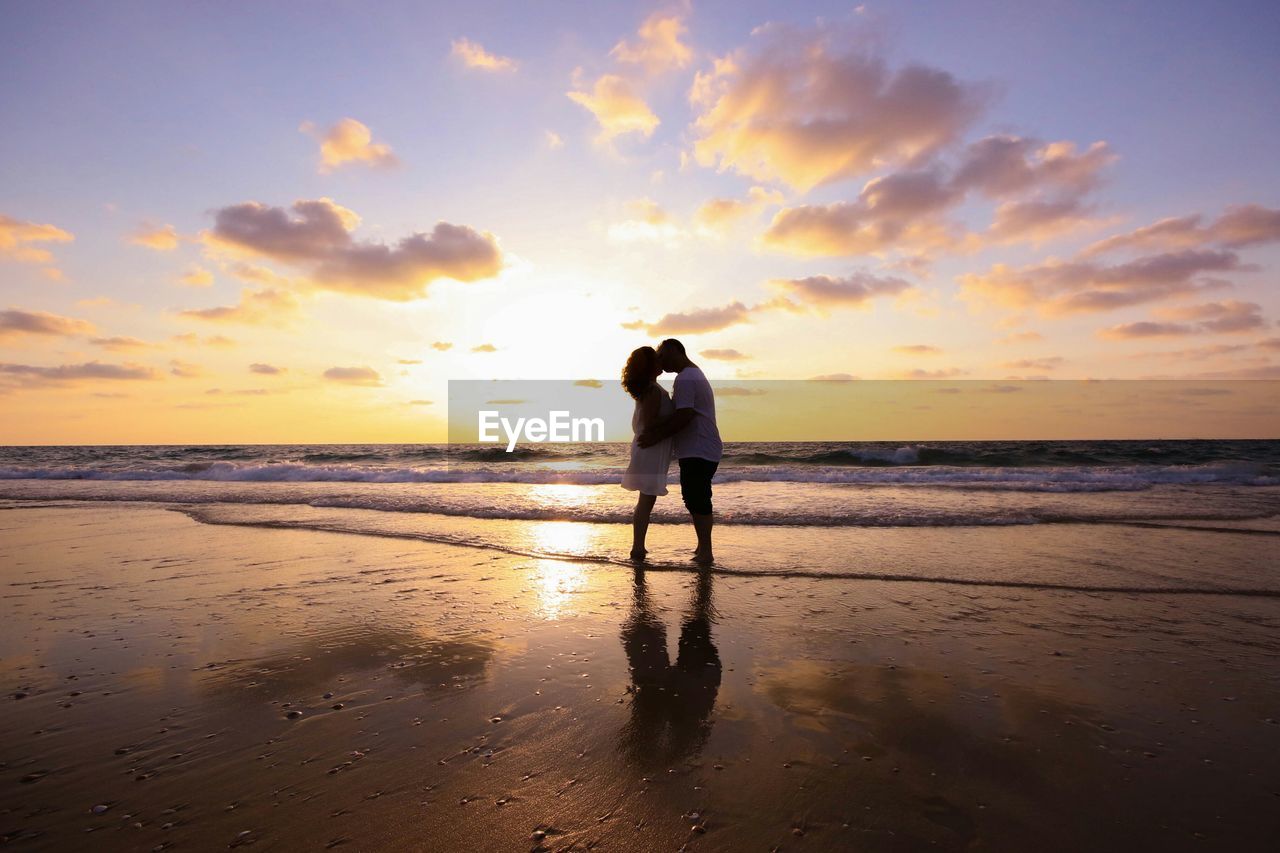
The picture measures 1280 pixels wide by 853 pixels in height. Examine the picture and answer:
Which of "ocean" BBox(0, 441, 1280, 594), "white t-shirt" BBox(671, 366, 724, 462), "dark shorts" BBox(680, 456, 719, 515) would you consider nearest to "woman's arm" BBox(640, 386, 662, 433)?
"white t-shirt" BBox(671, 366, 724, 462)

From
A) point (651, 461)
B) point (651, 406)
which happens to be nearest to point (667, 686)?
point (651, 461)

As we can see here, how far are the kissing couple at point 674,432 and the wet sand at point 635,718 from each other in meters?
1.27

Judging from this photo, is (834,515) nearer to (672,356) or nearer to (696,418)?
(696,418)

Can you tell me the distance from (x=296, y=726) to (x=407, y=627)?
4.83 ft

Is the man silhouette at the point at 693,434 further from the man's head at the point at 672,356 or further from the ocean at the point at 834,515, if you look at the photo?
the ocean at the point at 834,515

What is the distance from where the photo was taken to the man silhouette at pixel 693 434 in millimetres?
6160

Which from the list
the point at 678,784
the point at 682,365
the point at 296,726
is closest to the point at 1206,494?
the point at 682,365

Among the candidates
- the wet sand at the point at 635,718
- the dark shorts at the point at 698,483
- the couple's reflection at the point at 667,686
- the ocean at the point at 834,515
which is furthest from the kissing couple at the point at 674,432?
the couple's reflection at the point at 667,686

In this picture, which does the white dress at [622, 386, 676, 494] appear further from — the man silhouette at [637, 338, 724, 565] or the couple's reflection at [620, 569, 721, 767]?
the couple's reflection at [620, 569, 721, 767]

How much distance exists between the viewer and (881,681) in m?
3.10

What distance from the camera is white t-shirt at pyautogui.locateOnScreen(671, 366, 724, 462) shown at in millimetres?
6203

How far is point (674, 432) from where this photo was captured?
20.2ft

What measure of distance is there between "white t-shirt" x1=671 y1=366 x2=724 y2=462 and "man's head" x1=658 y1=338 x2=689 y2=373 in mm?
83

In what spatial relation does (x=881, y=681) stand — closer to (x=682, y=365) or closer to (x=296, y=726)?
(x=296, y=726)
